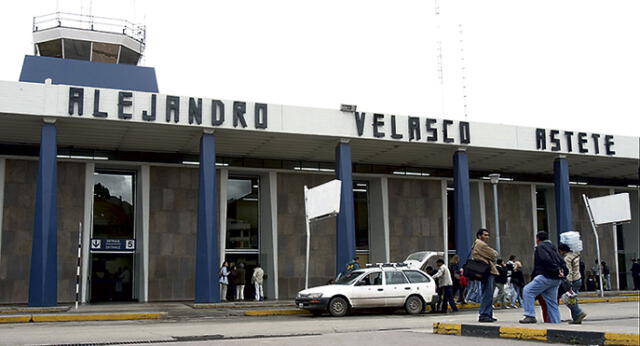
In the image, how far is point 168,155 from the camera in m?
29.0

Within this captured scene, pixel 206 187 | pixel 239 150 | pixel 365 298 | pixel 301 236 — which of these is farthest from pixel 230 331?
pixel 301 236

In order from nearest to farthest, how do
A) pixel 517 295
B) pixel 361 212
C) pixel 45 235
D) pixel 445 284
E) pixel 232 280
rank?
pixel 445 284, pixel 45 235, pixel 517 295, pixel 232 280, pixel 361 212

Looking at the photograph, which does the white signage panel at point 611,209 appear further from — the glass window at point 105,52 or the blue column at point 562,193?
the glass window at point 105,52

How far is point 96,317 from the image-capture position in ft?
60.8

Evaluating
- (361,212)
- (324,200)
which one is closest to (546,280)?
(324,200)

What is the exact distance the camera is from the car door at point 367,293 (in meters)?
19.5

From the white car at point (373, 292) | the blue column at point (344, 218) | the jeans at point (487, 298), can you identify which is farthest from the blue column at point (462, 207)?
the jeans at point (487, 298)

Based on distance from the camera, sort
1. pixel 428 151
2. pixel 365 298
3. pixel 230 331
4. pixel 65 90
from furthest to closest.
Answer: pixel 428 151, pixel 65 90, pixel 365 298, pixel 230 331

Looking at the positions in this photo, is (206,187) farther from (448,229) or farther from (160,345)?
(448,229)

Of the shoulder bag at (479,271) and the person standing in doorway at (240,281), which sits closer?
the shoulder bag at (479,271)

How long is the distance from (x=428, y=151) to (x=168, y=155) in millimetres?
11068

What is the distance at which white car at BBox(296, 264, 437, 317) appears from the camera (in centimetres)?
1925

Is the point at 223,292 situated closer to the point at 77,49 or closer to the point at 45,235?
the point at 45,235

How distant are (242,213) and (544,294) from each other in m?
21.0
